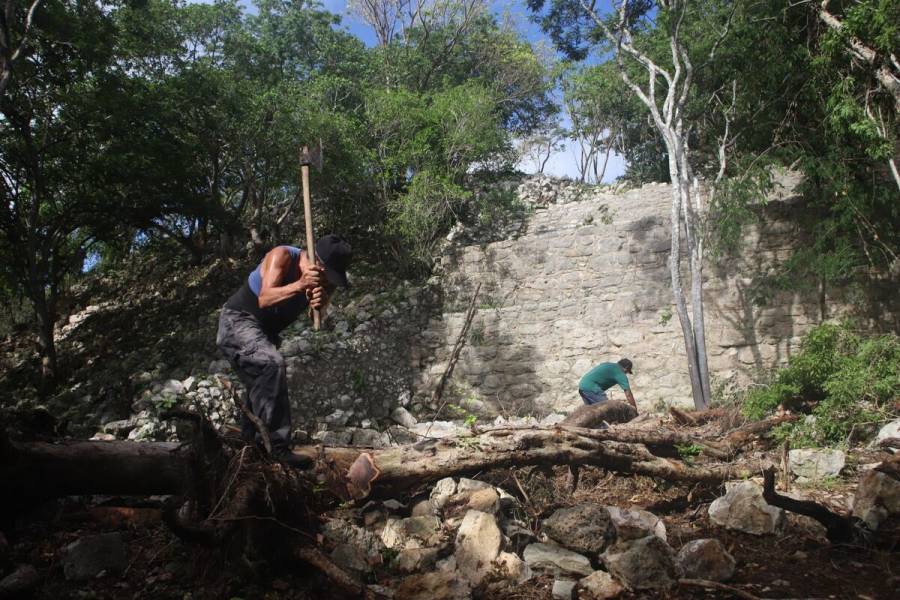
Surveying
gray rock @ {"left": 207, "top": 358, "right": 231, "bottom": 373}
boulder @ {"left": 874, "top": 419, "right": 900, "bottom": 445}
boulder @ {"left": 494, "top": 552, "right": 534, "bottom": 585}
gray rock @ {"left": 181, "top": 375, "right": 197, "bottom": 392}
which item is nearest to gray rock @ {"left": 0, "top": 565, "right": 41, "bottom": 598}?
boulder @ {"left": 494, "top": 552, "right": 534, "bottom": 585}

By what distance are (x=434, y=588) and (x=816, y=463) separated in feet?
10.9

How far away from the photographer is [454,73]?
1773 cm

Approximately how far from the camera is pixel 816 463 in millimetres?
3996

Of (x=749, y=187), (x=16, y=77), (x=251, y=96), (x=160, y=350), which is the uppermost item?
(x=251, y=96)

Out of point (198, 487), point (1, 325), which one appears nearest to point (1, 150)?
point (1, 325)

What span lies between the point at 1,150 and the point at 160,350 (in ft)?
12.1

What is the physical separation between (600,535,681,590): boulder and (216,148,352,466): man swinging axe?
1.68 m

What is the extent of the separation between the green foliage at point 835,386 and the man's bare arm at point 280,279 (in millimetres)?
4551

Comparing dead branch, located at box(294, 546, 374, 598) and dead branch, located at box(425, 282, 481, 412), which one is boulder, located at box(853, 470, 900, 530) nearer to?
dead branch, located at box(294, 546, 374, 598)

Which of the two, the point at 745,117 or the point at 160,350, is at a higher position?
the point at 745,117

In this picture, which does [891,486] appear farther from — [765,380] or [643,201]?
[643,201]

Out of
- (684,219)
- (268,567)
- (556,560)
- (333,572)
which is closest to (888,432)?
(556,560)

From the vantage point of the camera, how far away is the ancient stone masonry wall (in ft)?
24.6

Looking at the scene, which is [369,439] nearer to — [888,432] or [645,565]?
[645,565]
